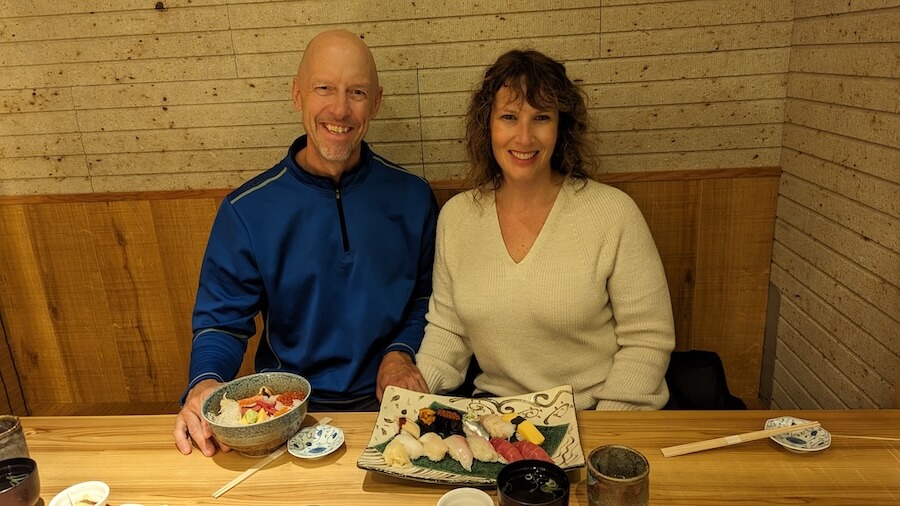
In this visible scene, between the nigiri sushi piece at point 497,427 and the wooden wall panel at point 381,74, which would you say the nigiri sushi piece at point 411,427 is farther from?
the wooden wall panel at point 381,74

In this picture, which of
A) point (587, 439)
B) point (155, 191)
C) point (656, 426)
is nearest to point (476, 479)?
point (587, 439)

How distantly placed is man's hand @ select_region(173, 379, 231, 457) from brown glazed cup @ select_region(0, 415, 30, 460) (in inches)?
10.3

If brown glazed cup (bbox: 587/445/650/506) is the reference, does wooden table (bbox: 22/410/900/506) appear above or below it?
below

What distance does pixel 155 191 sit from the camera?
94.6 inches

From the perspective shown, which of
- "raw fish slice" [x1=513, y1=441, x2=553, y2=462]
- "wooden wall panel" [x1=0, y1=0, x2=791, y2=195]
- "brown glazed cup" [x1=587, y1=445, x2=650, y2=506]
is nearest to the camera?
"brown glazed cup" [x1=587, y1=445, x2=650, y2=506]

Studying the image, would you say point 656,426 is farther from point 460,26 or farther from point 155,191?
point 155,191

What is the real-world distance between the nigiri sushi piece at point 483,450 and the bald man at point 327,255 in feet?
1.82

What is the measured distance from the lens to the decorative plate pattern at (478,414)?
3.70 feet

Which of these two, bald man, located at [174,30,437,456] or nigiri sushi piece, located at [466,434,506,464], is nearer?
nigiri sushi piece, located at [466,434,506,464]

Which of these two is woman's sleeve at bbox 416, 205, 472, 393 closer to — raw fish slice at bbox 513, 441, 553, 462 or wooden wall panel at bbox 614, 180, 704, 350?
raw fish slice at bbox 513, 441, 553, 462

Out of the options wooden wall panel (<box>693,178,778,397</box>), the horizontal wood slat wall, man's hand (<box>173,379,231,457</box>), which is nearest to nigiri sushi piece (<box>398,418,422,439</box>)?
man's hand (<box>173,379,231,457</box>)

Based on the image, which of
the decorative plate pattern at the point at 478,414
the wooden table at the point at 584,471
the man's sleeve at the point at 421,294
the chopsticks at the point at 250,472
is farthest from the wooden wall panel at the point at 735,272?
the chopsticks at the point at 250,472

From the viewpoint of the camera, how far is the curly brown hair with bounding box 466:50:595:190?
1.68 meters

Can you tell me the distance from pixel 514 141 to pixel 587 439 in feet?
2.66
